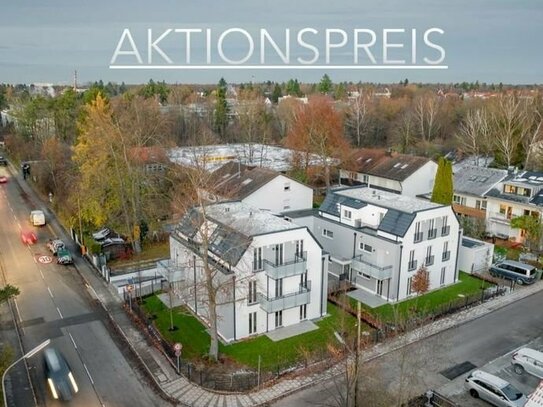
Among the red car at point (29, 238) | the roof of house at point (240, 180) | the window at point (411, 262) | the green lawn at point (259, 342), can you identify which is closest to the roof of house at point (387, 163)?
the roof of house at point (240, 180)

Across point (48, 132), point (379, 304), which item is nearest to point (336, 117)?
point (379, 304)

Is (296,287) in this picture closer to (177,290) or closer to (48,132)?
(177,290)

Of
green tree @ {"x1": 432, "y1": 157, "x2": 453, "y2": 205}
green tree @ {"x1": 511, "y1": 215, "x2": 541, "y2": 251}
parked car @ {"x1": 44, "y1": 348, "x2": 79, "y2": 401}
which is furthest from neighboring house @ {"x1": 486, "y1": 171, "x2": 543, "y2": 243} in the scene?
parked car @ {"x1": 44, "y1": 348, "x2": 79, "y2": 401}

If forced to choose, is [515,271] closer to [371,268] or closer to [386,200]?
[386,200]

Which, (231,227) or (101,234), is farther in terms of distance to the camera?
(101,234)

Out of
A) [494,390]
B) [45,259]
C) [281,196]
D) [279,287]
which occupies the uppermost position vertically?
[281,196]

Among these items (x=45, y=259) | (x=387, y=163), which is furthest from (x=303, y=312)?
(x=387, y=163)

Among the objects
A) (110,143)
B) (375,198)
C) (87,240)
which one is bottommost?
A: (87,240)
